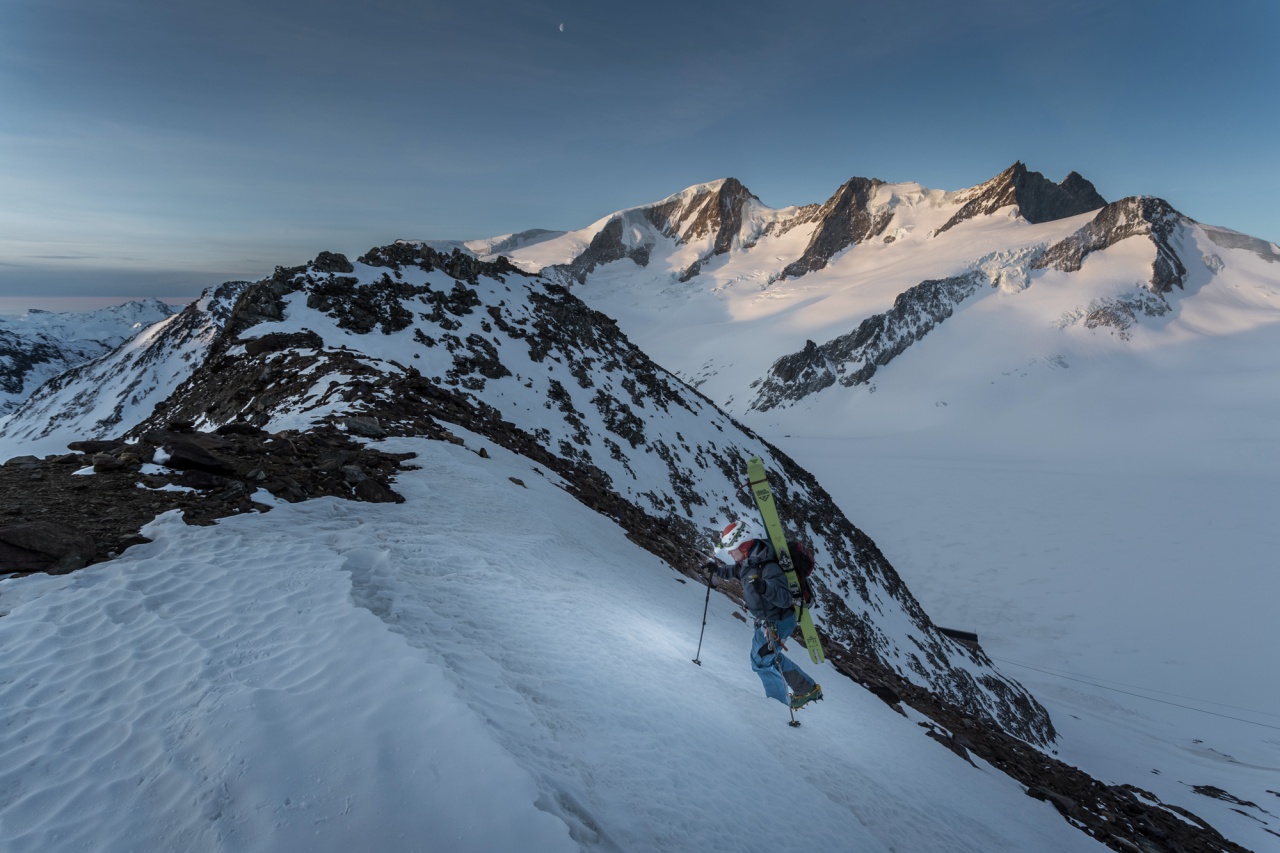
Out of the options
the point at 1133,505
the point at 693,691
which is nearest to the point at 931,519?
the point at 1133,505

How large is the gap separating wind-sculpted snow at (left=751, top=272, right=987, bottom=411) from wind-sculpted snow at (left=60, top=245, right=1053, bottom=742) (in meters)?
104

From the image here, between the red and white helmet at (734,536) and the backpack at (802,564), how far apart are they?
698mm

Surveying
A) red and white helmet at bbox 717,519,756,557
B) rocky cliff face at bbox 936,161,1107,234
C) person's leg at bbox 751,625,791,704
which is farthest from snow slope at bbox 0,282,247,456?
rocky cliff face at bbox 936,161,1107,234

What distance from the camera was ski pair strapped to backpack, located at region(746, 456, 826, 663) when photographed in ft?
30.0

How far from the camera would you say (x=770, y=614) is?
8844mm

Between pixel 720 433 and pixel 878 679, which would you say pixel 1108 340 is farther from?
pixel 878 679

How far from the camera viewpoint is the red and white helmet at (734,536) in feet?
30.1

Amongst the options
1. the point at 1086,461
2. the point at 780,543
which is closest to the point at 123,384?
the point at 780,543

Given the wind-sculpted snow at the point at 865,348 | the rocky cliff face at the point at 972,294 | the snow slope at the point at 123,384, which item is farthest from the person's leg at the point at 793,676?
the wind-sculpted snow at the point at 865,348

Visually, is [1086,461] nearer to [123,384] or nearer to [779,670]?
[779,670]

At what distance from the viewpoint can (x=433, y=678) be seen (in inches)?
196

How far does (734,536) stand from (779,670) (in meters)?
2.19

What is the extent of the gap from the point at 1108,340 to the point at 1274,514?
82386mm

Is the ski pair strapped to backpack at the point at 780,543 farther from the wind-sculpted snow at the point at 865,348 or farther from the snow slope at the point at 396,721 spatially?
the wind-sculpted snow at the point at 865,348
